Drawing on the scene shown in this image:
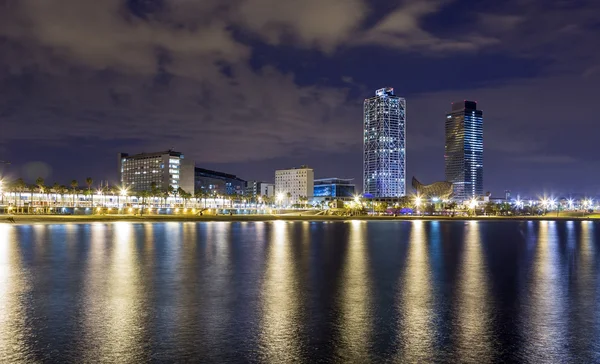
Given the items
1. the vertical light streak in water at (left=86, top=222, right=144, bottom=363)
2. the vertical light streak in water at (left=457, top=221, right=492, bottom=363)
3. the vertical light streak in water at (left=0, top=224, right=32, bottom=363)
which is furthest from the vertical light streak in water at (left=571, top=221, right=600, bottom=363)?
the vertical light streak in water at (left=0, top=224, right=32, bottom=363)

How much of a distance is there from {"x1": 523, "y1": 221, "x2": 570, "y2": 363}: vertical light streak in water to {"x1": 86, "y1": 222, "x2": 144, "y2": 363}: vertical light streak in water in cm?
996

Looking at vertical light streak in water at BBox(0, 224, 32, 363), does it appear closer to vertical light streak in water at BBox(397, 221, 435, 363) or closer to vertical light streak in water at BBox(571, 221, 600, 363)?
vertical light streak in water at BBox(397, 221, 435, 363)

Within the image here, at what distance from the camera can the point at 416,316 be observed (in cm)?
1631

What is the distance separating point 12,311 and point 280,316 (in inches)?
348

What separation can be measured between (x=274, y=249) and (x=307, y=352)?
27.0m

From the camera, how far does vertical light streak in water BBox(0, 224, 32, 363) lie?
12192mm

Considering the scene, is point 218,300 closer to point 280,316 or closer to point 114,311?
point 280,316

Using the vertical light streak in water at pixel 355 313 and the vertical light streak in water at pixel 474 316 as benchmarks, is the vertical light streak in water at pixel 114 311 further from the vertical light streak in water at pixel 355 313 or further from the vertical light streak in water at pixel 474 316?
the vertical light streak in water at pixel 474 316

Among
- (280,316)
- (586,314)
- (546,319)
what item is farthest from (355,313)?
(586,314)

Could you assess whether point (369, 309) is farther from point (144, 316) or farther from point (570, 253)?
point (570, 253)

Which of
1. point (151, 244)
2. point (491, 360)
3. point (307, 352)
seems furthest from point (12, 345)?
point (151, 244)

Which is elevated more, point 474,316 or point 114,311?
point 114,311

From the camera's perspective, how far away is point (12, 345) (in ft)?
41.6

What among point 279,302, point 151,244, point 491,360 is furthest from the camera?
point 151,244
